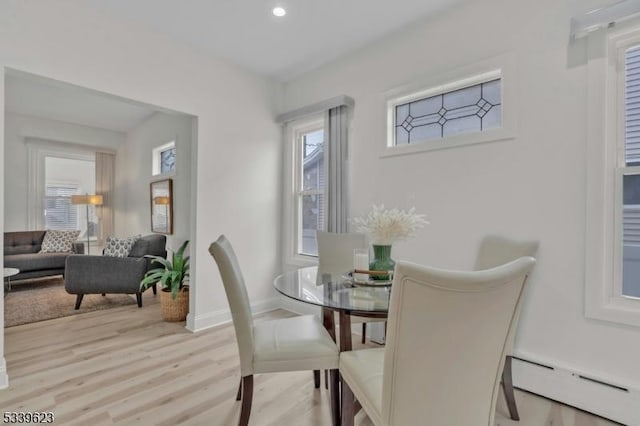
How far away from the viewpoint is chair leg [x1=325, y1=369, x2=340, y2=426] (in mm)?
1585

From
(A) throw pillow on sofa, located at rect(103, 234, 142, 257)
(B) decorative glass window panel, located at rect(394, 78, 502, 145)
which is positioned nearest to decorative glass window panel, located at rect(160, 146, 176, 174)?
(A) throw pillow on sofa, located at rect(103, 234, 142, 257)

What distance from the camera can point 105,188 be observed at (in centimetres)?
615

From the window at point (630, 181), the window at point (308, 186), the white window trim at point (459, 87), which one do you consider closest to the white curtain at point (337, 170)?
the window at point (308, 186)

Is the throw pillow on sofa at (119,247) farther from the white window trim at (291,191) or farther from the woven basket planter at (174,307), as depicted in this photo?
the white window trim at (291,191)

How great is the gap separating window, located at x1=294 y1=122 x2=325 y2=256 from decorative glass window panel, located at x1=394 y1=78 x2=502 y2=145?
1.05 metres

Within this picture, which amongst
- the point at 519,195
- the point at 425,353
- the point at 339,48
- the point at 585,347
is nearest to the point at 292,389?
the point at 425,353

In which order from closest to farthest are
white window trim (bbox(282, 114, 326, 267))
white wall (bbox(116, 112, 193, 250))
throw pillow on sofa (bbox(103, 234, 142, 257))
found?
white window trim (bbox(282, 114, 326, 267)) < throw pillow on sofa (bbox(103, 234, 142, 257)) < white wall (bbox(116, 112, 193, 250))

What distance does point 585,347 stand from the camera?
1905 millimetres

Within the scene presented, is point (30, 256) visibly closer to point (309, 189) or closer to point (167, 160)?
point (167, 160)

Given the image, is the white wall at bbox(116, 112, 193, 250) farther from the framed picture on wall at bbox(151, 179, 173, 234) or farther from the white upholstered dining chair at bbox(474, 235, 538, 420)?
the white upholstered dining chair at bbox(474, 235, 538, 420)

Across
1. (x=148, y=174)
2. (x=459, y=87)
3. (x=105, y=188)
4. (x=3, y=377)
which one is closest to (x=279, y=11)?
(x=459, y=87)

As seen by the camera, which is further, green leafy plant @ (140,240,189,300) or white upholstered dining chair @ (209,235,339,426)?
green leafy plant @ (140,240,189,300)

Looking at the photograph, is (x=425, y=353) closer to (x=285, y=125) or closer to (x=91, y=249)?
(x=285, y=125)

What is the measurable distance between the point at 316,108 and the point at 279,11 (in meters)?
1.01
